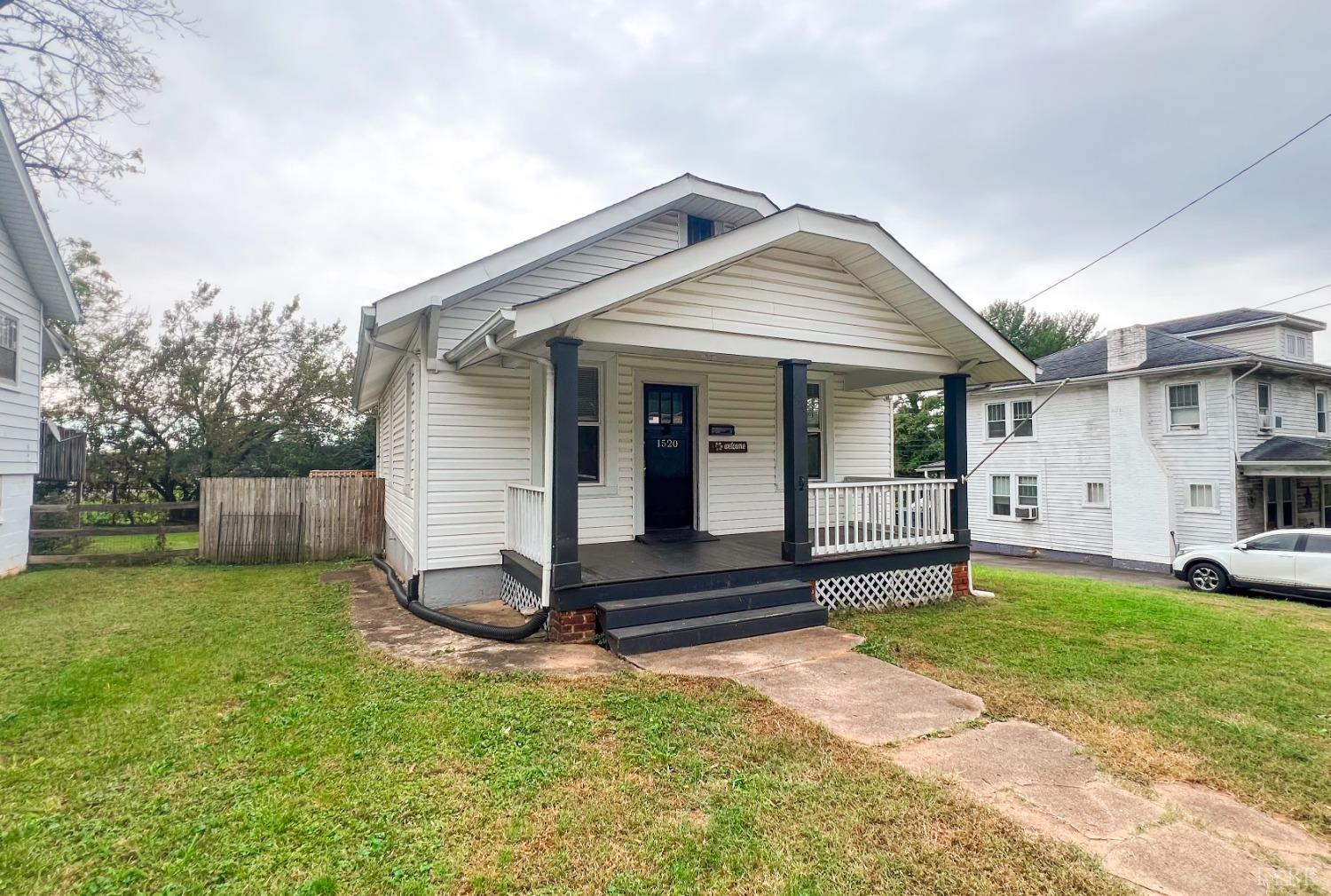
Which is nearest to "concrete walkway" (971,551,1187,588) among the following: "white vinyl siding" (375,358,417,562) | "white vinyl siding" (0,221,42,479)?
"white vinyl siding" (375,358,417,562)

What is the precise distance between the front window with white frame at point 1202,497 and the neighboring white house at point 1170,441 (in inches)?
1.3

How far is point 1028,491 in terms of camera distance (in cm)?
2188

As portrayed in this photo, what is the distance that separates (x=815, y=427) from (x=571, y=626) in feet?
18.3

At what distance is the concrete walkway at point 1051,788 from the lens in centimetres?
232

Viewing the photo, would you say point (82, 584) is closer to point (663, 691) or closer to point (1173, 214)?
point (663, 691)

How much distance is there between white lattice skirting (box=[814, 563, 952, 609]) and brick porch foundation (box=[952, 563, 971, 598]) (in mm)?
68

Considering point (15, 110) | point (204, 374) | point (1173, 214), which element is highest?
point (15, 110)

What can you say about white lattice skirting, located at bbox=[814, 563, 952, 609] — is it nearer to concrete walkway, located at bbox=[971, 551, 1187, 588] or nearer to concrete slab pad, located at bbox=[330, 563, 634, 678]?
concrete slab pad, located at bbox=[330, 563, 634, 678]

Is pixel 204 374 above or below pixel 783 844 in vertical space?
above

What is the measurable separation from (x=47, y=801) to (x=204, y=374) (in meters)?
20.4

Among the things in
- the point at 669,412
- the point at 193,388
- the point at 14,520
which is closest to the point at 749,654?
the point at 669,412

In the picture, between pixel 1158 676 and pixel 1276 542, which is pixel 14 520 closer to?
pixel 1158 676

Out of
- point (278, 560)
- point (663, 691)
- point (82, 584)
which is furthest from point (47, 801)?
point (278, 560)

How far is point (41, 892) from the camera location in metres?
2.18
